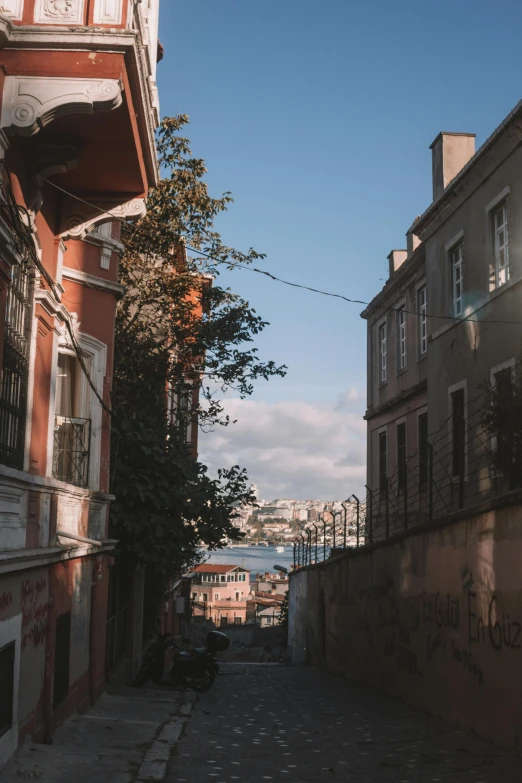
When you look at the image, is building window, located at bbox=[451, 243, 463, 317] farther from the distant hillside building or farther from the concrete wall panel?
the distant hillside building

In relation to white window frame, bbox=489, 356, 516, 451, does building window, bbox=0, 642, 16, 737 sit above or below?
below

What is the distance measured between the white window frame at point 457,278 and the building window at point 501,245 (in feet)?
5.35

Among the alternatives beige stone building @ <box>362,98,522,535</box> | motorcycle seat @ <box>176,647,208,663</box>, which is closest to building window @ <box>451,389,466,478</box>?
beige stone building @ <box>362,98,522,535</box>

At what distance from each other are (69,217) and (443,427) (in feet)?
35.4

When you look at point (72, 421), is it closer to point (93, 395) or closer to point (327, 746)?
point (93, 395)

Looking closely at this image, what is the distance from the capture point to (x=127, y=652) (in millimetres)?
19109

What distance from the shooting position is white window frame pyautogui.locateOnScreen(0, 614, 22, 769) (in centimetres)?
776

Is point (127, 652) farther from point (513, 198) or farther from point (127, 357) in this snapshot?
point (513, 198)

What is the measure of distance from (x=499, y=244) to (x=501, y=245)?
86 mm

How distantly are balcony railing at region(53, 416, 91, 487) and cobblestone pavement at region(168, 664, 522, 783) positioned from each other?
11.9 feet

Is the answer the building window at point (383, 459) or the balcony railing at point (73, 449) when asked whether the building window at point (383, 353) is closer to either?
the building window at point (383, 459)

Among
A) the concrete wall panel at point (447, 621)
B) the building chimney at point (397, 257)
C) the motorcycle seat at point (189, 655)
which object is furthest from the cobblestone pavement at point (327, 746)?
the building chimney at point (397, 257)

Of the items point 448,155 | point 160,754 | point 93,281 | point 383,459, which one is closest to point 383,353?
point 383,459

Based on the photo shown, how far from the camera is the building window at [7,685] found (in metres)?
7.85
